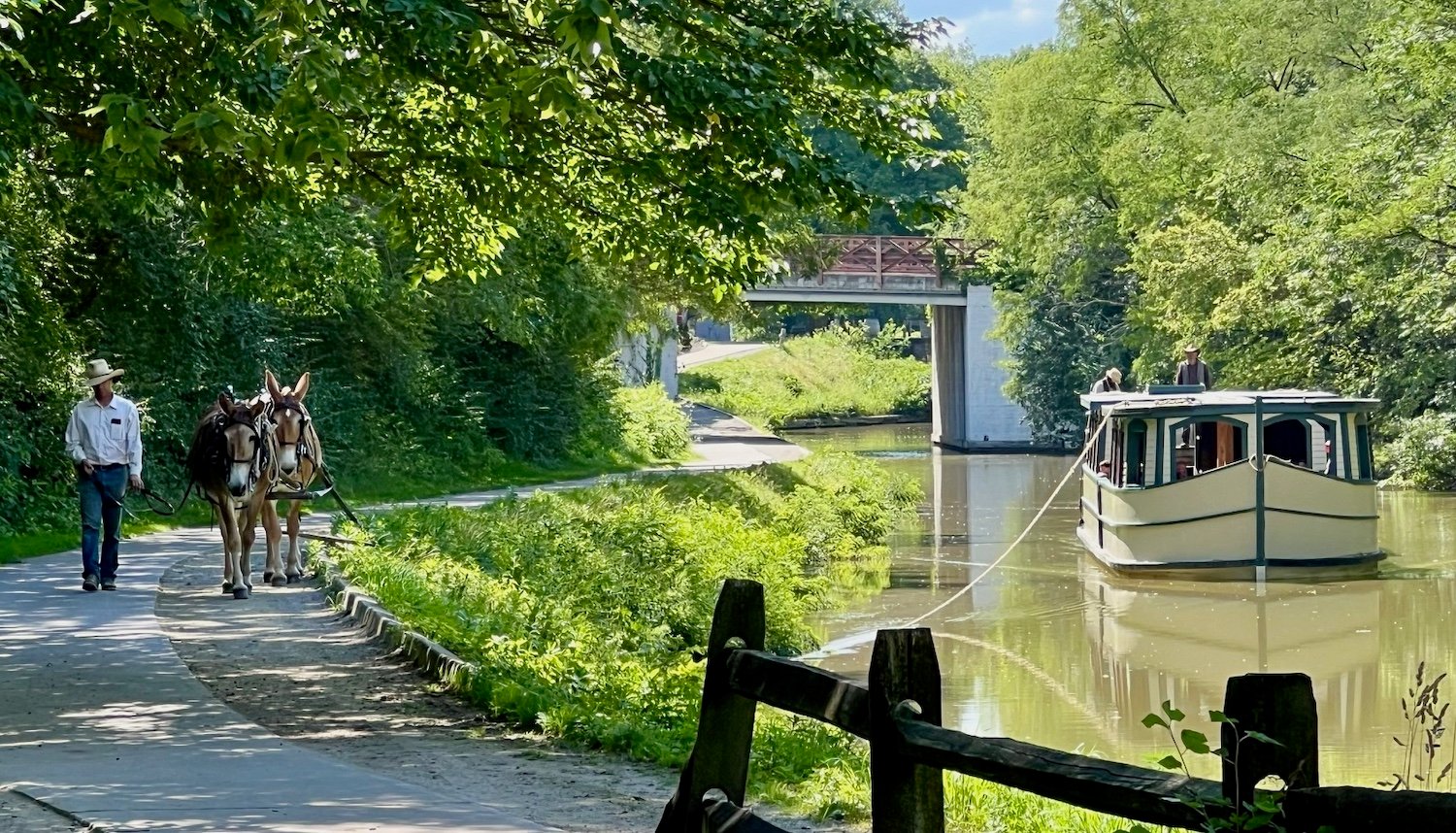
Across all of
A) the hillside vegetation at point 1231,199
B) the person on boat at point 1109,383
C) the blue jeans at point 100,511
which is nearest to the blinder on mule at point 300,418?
the blue jeans at point 100,511

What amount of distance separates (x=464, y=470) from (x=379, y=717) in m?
22.9

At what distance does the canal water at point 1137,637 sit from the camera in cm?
1595

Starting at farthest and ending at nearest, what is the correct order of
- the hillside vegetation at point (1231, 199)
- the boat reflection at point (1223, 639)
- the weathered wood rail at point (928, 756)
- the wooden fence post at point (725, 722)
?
the hillside vegetation at point (1231, 199) < the boat reflection at point (1223, 639) < the wooden fence post at point (725, 722) < the weathered wood rail at point (928, 756)

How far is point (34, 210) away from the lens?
22.1 meters

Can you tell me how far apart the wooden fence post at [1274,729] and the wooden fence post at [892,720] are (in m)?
1.23

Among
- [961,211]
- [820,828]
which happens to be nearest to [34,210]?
[820,828]

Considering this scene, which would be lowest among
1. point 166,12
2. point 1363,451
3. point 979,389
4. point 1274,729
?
point 1274,729

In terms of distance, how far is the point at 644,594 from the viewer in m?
19.1

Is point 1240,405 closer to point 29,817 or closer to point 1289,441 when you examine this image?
point 1289,441

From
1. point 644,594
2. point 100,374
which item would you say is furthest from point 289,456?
point 644,594

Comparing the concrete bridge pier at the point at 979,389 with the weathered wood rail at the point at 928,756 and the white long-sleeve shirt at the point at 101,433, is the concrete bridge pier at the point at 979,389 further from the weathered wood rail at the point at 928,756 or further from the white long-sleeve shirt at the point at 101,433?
the weathered wood rail at the point at 928,756

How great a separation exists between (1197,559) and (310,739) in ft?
66.5

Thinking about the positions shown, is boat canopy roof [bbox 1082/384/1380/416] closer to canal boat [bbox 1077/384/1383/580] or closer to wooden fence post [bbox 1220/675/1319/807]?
canal boat [bbox 1077/384/1383/580]

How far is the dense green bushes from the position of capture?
11.4m
